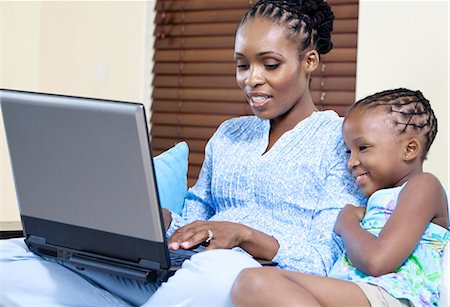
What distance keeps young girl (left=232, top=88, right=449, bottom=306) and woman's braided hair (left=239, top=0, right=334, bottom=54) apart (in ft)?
0.91

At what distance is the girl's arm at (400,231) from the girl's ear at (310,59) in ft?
1.58

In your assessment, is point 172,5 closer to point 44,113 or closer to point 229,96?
point 229,96

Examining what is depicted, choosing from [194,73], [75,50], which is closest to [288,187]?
[194,73]

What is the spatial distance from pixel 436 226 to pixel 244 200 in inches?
20.1

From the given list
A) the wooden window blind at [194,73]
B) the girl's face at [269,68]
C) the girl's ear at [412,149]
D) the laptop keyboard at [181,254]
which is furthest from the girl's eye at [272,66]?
the wooden window blind at [194,73]

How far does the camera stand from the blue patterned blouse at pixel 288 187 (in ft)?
5.70

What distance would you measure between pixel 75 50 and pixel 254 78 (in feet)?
5.87

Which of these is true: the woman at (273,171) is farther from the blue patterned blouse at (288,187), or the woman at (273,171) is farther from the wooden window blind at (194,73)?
the wooden window blind at (194,73)

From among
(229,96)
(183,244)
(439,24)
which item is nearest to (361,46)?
(439,24)

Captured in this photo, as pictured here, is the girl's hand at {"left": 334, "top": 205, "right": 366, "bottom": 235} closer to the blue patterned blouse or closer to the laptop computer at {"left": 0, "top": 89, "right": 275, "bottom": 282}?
the blue patterned blouse

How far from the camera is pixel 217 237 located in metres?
1.60

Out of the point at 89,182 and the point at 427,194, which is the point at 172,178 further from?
the point at 427,194

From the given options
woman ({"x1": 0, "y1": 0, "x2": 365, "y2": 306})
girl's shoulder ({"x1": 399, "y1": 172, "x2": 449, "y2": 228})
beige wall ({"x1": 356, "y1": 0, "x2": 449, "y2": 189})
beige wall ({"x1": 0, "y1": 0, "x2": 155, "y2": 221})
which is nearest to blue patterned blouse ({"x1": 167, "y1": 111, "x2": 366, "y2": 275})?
woman ({"x1": 0, "y1": 0, "x2": 365, "y2": 306})

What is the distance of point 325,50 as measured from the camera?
79.9 inches
